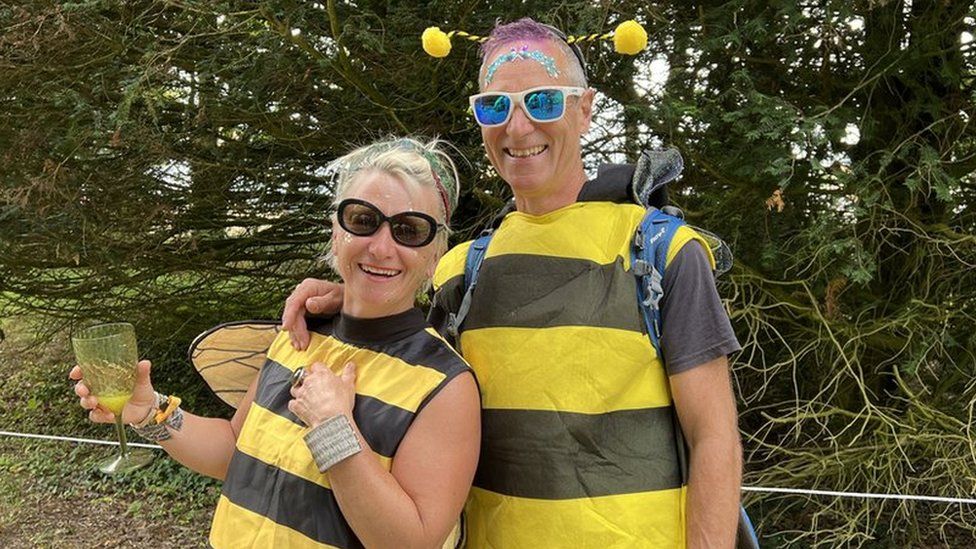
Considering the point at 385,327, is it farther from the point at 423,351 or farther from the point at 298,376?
the point at 298,376

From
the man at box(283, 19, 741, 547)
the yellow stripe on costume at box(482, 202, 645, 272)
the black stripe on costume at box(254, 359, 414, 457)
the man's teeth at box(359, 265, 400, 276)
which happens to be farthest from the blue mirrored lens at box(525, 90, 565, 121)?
the black stripe on costume at box(254, 359, 414, 457)

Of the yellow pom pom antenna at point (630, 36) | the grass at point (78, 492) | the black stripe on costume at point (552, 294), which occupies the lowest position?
the grass at point (78, 492)

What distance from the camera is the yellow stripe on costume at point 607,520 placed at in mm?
1595

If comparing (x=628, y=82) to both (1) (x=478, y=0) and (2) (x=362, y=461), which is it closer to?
(1) (x=478, y=0)

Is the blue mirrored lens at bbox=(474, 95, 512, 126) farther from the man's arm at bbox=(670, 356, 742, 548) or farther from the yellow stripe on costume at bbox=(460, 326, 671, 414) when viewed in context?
the man's arm at bbox=(670, 356, 742, 548)

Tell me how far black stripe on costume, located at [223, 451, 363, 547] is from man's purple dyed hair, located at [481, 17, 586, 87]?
3.41 ft

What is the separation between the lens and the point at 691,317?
1.53 metres

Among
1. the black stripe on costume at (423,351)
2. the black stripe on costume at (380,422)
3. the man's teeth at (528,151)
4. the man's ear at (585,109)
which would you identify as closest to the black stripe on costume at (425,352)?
the black stripe on costume at (423,351)

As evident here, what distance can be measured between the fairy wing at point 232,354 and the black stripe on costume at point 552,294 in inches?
24.4

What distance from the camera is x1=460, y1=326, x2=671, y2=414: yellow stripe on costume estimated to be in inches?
62.7

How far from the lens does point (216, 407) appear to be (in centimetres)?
646

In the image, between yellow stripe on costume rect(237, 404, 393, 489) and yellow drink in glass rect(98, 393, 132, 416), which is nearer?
yellow stripe on costume rect(237, 404, 393, 489)

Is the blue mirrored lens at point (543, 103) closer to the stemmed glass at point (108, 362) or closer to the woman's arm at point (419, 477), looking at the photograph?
the woman's arm at point (419, 477)

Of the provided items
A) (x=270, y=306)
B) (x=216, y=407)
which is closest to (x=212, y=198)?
(x=270, y=306)
